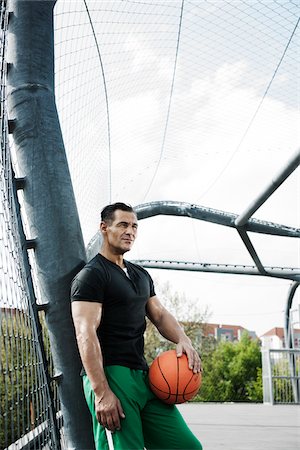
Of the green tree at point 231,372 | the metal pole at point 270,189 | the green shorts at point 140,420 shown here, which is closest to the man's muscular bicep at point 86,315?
the green shorts at point 140,420

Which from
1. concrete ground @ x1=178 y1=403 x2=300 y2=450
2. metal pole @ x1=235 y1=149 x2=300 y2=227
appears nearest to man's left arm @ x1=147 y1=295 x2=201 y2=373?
concrete ground @ x1=178 y1=403 x2=300 y2=450

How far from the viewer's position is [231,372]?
45.9 m

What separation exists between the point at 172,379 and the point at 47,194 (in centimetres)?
111

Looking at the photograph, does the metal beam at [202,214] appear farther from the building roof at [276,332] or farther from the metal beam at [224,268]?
the building roof at [276,332]

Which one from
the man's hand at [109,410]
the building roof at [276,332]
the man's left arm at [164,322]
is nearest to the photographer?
the man's hand at [109,410]

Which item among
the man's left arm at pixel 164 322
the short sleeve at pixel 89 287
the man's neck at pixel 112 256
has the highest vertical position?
the man's neck at pixel 112 256

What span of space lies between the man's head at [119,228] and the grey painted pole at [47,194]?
202mm

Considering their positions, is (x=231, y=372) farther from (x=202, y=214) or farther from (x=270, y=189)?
Result: (x=270, y=189)

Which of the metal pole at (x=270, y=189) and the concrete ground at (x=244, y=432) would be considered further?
the metal pole at (x=270, y=189)

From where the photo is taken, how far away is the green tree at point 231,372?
144 ft

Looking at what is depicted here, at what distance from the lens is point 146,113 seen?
1132 centimetres

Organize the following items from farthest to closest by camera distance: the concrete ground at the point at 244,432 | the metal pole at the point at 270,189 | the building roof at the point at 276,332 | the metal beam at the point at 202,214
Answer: the building roof at the point at 276,332, the metal beam at the point at 202,214, the metal pole at the point at 270,189, the concrete ground at the point at 244,432

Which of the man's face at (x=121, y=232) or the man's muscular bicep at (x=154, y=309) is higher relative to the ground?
the man's face at (x=121, y=232)

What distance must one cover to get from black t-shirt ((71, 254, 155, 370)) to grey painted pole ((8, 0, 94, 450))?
0.28 metres
